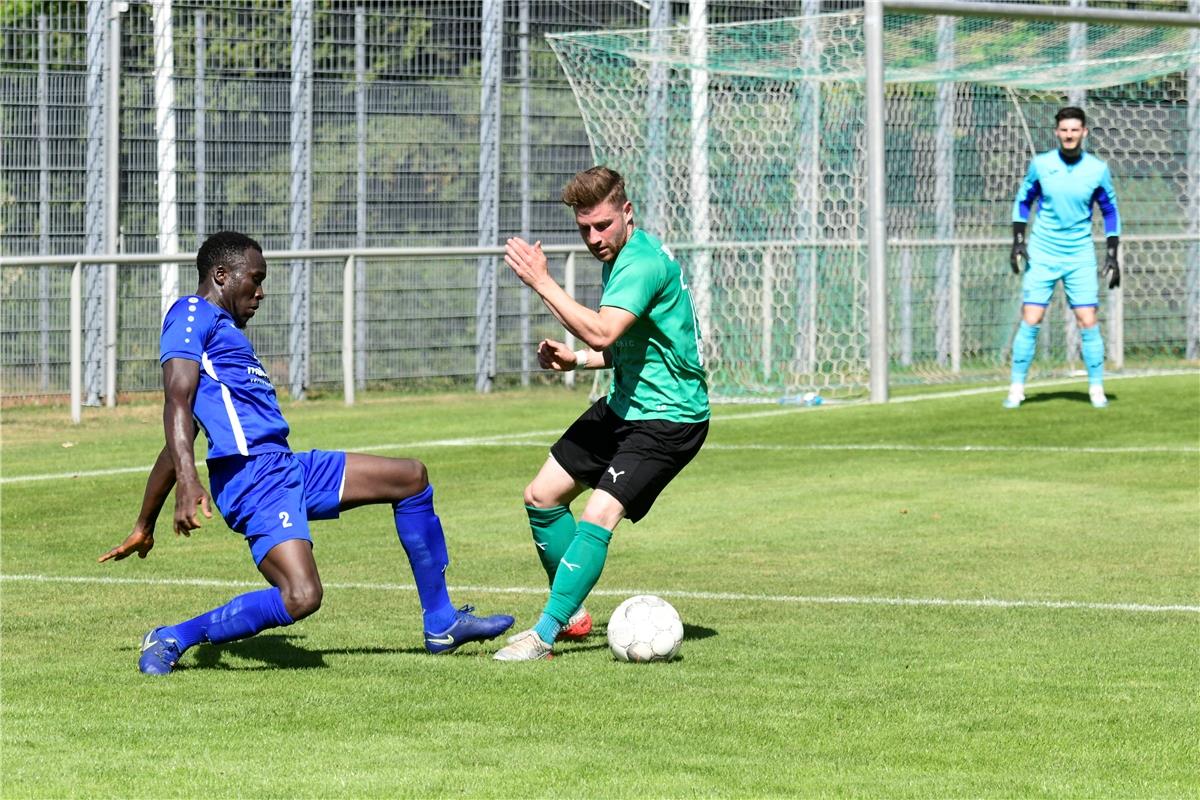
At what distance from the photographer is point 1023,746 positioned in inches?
206

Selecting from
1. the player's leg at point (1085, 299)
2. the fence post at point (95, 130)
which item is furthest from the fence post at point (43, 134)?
the player's leg at point (1085, 299)

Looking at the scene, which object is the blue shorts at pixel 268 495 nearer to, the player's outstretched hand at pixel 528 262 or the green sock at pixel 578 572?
the green sock at pixel 578 572

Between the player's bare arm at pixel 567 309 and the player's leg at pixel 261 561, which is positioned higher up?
the player's bare arm at pixel 567 309

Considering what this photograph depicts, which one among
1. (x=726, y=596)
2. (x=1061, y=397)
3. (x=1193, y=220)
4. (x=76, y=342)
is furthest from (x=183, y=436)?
(x=1193, y=220)

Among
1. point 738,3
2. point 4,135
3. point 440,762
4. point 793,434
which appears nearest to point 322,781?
point 440,762

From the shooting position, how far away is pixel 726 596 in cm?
814

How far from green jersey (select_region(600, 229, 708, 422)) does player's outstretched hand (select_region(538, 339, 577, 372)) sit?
17cm

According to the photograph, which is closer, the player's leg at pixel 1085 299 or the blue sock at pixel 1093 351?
the player's leg at pixel 1085 299

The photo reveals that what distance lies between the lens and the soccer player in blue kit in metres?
6.39

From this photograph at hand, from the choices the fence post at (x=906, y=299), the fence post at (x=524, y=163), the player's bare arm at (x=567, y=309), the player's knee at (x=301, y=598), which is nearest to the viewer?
the player's knee at (x=301, y=598)

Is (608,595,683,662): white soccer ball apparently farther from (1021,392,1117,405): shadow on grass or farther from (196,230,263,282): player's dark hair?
(1021,392,1117,405): shadow on grass

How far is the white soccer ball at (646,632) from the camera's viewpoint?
6.55 m

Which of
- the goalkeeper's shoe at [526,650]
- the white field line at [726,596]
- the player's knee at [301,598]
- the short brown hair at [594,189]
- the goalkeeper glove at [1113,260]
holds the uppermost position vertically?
the short brown hair at [594,189]

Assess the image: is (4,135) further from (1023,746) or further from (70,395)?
(1023,746)
